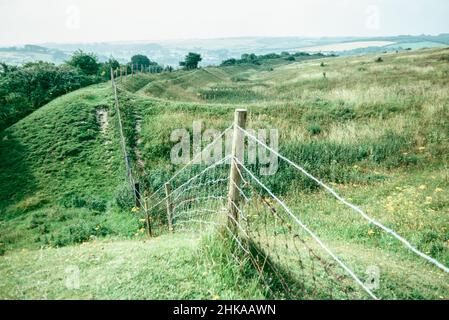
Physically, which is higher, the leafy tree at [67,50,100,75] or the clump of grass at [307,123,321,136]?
the leafy tree at [67,50,100,75]

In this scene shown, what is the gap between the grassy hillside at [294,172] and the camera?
7875 millimetres

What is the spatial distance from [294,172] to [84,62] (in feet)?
122

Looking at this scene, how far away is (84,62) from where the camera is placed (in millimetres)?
41781

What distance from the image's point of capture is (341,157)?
568 inches

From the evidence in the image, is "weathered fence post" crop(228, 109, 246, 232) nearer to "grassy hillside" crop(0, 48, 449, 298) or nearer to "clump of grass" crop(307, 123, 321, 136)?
"grassy hillside" crop(0, 48, 449, 298)

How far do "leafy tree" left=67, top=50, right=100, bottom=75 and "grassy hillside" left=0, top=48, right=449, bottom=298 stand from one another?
20793 millimetres

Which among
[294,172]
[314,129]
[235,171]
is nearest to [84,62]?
[314,129]

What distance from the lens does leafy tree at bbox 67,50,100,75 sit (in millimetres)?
41312

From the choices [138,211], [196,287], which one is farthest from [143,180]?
[196,287]

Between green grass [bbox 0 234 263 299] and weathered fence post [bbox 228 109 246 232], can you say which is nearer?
green grass [bbox 0 234 263 299]

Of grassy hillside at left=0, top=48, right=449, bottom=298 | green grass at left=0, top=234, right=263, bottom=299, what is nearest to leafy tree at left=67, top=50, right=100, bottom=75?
grassy hillside at left=0, top=48, right=449, bottom=298

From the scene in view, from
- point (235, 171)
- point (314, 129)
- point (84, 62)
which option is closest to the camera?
point (235, 171)

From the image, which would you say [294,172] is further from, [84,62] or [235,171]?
[84,62]
